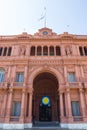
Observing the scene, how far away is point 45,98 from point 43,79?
4.04 m

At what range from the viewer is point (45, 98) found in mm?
26219

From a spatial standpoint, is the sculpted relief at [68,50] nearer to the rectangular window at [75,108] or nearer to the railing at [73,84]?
the railing at [73,84]

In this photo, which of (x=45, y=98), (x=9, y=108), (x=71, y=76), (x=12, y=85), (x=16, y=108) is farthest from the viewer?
(x=45, y=98)

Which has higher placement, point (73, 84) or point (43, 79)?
point (43, 79)

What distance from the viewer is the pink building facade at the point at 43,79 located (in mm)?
18538

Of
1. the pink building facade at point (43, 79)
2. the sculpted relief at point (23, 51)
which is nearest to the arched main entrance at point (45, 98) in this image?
the pink building facade at point (43, 79)

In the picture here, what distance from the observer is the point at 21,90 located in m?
20.1

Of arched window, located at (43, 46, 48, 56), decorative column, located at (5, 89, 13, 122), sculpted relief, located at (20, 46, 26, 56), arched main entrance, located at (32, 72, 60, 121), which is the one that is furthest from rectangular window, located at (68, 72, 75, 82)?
decorative column, located at (5, 89, 13, 122)

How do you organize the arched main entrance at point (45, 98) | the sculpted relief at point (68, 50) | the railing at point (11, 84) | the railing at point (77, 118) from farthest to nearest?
the arched main entrance at point (45, 98), the sculpted relief at point (68, 50), the railing at point (11, 84), the railing at point (77, 118)

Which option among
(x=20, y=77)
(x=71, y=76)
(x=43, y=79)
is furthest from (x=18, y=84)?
(x=71, y=76)

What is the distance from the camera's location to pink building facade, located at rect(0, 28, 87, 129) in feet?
60.8

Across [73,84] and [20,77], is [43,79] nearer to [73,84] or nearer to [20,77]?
[20,77]

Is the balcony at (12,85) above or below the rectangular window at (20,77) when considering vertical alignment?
below

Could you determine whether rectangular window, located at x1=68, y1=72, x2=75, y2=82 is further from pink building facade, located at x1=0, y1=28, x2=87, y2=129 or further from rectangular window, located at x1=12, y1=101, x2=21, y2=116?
rectangular window, located at x1=12, y1=101, x2=21, y2=116
